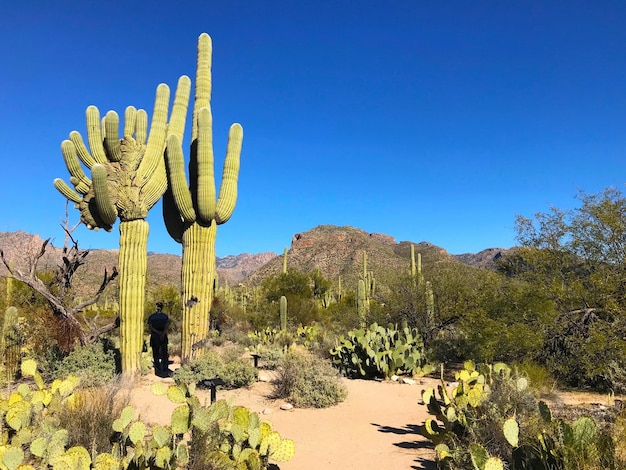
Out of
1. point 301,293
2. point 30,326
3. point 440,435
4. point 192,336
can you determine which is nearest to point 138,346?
point 192,336

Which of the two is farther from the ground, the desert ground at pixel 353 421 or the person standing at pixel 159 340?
the person standing at pixel 159 340

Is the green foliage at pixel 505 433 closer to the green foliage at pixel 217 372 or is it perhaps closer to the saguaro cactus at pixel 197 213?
the green foliage at pixel 217 372

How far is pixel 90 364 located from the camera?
930 centimetres

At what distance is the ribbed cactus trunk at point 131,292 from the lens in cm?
937

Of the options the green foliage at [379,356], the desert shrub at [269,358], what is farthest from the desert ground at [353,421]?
the desert shrub at [269,358]

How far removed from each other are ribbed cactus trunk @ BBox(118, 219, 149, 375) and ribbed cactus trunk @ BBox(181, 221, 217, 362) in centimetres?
100

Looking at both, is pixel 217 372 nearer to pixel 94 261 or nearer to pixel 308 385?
pixel 308 385

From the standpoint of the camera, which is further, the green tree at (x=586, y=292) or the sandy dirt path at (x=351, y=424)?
the green tree at (x=586, y=292)

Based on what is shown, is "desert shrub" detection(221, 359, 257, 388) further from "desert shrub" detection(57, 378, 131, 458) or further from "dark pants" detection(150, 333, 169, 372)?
"desert shrub" detection(57, 378, 131, 458)

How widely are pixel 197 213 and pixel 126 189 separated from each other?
64.0 inches

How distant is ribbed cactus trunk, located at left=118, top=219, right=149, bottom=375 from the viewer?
937cm

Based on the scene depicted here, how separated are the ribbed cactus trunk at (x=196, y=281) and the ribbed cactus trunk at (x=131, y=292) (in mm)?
997

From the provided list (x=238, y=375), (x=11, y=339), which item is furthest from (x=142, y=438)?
(x=11, y=339)

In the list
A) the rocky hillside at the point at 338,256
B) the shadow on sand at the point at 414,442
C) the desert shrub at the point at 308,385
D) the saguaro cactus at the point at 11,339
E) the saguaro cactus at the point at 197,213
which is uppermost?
the rocky hillside at the point at 338,256
